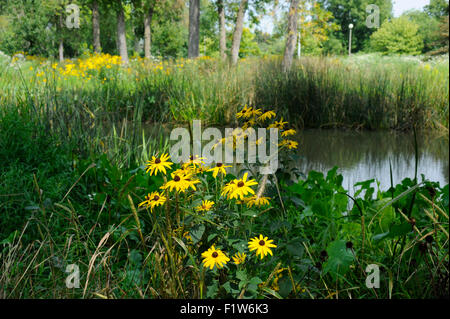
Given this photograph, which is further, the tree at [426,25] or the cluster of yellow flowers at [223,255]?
the tree at [426,25]

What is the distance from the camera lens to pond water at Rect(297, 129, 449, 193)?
285cm

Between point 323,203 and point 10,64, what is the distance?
3380 mm

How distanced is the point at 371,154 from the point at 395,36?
31.8ft

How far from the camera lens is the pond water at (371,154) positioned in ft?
9.36

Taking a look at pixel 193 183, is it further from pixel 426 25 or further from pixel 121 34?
pixel 426 25

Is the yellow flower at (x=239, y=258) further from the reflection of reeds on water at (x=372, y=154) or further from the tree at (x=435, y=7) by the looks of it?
the tree at (x=435, y=7)

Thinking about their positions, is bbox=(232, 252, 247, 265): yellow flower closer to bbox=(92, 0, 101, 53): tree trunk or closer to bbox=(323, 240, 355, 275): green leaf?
bbox=(323, 240, 355, 275): green leaf

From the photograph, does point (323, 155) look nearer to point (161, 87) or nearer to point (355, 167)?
point (355, 167)

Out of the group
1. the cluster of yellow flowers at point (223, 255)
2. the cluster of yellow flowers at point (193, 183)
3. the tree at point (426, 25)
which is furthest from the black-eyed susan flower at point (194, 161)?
the tree at point (426, 25)

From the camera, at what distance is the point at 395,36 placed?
1175cm

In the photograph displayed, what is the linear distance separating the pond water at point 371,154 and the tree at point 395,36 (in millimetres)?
6989

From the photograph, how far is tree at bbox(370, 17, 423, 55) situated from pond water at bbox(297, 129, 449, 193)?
6.99 m
